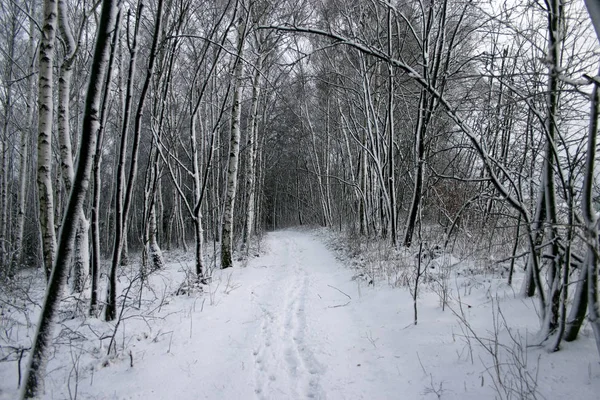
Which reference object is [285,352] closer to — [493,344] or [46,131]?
[493,344]

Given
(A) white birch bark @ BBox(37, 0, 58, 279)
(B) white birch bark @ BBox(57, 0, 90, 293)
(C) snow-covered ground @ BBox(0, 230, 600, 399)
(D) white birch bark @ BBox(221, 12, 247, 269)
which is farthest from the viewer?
(D) white birch bark @ BBox(221, 12, 247, 269)

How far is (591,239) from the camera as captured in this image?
1.39 metres

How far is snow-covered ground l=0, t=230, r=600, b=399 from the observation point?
2020 millimetres

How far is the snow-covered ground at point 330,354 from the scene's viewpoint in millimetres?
2020

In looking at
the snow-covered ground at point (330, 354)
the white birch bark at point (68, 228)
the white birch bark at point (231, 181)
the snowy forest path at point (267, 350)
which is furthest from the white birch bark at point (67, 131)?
the white birch bark at point (231, 181)

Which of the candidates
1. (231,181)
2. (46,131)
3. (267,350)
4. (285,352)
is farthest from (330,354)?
(231,181)

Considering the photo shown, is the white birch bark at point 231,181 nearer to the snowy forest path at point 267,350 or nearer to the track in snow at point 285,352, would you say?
the snowy forest path at point 267,350

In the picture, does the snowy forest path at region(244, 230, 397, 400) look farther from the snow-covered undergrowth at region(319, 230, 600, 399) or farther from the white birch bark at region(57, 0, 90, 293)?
the white birch bark at region(57, 0, 90, 293)

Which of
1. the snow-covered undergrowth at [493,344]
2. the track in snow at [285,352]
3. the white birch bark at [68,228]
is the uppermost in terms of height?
the white birch bark at [68,228]

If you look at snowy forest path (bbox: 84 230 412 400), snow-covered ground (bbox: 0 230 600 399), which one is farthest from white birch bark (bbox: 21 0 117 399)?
snowy forest path (bbox: 84 230 412 400)

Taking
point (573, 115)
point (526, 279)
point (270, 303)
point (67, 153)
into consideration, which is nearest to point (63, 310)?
point (67, 153)

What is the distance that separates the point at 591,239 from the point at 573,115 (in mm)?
1475

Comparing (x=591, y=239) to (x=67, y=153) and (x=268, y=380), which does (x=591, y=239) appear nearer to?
(x=268, y=380)

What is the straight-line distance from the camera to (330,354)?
2850 mm
